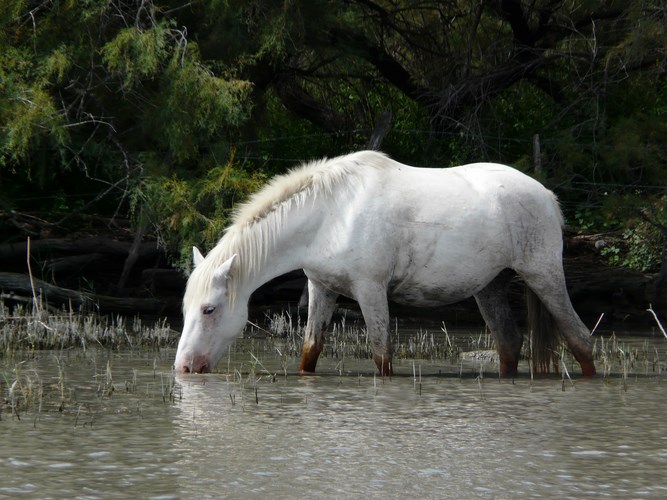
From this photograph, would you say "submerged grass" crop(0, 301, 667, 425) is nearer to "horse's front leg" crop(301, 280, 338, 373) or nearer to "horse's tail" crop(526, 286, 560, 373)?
"horse's tail" crop(526, 286, 560, 373)

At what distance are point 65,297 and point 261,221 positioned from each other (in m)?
5.13

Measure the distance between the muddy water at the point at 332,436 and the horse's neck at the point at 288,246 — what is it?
2.48ft

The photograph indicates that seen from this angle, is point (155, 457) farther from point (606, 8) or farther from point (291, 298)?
point (606, 8)

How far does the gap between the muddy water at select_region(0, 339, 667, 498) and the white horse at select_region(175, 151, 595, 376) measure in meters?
0.44

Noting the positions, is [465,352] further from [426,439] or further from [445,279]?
[426,439]

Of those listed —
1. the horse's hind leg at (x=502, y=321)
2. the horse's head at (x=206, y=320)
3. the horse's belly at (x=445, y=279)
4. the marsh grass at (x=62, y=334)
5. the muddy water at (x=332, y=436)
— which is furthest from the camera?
the marsh grass at (x=62, y=334)

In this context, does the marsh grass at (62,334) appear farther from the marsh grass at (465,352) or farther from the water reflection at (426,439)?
the water reflection at (426,439)

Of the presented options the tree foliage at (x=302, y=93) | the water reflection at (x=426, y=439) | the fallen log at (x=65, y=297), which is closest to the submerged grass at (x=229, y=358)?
the water reflection at (x=426, y=439)

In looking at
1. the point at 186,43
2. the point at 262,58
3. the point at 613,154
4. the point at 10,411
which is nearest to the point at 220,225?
the point at 186,43

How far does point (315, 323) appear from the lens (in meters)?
8.95

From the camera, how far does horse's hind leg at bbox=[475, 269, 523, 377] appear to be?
9164mm

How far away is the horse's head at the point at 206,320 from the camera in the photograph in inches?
331

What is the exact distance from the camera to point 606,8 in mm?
15180

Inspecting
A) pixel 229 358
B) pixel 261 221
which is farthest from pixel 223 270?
pixel 229 358
